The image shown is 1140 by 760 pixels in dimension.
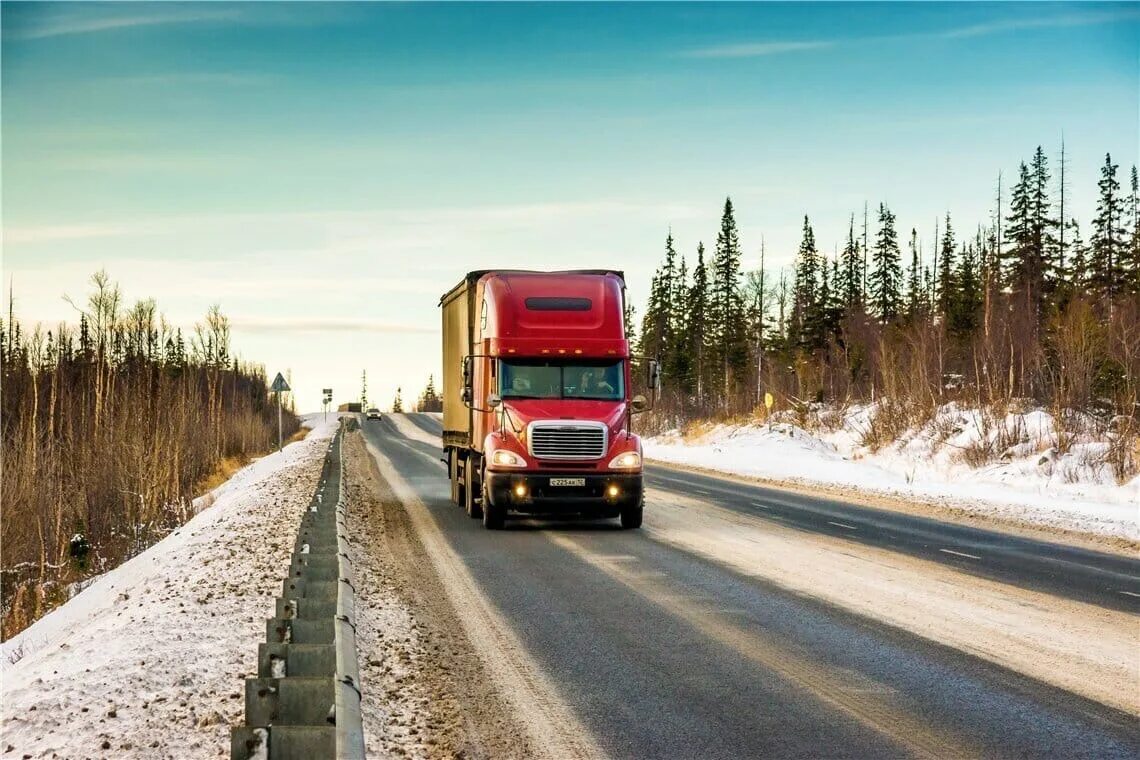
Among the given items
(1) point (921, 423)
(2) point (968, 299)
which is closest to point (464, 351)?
(1) point (921, 423)

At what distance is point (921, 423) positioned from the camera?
33.3 metres

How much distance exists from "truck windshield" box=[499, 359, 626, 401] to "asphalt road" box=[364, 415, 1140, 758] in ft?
9.97

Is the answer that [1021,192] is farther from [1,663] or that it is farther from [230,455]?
[1,663]

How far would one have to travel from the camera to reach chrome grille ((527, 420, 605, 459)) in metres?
16.8

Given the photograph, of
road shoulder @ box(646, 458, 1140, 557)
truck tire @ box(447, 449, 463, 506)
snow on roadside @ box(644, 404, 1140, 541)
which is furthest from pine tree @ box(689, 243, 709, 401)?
truck tire @ box(447, 449, 463, 506)

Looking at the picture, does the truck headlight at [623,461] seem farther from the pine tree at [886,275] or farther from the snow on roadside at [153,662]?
the pine tree at [886,275]

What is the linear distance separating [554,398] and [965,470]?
50.0 ft

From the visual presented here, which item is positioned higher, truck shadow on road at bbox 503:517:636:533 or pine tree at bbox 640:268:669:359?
pine tree at bbox 640:268:669:359

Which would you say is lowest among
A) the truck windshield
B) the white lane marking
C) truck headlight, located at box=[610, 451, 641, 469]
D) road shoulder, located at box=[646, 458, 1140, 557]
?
road shoulder, located at box=[646, 458, 1140, 557]

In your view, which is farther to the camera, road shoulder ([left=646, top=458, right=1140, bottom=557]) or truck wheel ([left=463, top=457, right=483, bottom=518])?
truck wheel ([left=463, top=457, right=483, bottom=518])

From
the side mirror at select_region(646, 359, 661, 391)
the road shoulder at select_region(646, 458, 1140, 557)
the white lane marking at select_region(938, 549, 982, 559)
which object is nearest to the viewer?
the white lane marking at select_region(938, 549, 982, 559)

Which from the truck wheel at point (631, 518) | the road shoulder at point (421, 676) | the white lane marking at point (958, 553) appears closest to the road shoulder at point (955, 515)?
the white lane marking at point (958, 553)

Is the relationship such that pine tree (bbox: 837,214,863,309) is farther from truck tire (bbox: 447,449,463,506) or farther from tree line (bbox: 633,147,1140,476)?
truck tire (bbox: 447,449,463,506)

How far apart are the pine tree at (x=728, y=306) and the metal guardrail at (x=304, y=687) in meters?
81.8
